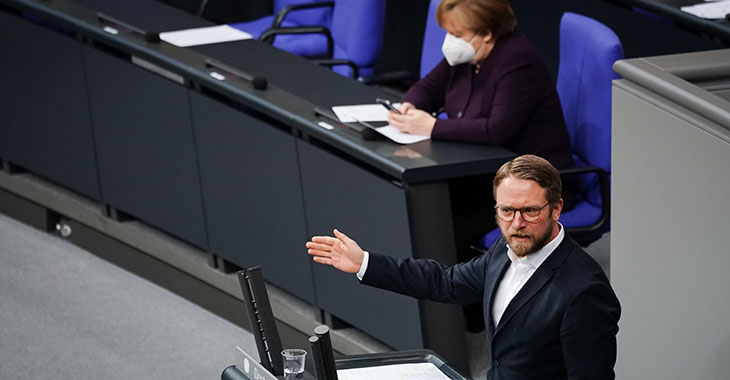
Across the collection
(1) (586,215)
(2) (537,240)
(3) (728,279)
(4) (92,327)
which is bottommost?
(4) (92,327)

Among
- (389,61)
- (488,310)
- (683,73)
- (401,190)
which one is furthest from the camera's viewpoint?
(389,61)

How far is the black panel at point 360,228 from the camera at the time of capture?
3672 millimetres

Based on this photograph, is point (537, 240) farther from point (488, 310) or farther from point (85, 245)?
point (85, 245)

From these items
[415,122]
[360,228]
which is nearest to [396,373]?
[360,228]

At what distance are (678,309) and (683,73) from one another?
551mm

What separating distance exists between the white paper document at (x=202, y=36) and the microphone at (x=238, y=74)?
289 mm

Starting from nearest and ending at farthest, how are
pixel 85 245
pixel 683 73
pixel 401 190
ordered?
pixel 683 73 → pixel 401 190 → pixel 85 245

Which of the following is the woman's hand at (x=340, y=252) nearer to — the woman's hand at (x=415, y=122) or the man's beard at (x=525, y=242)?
the man's beard at (x=525, y=242)

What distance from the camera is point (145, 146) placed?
4.61 meters

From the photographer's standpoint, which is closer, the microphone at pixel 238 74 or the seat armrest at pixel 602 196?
the seat armrest at pixel 602 196

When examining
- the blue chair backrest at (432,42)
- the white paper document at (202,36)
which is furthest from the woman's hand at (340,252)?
the white paper document at (202,36)

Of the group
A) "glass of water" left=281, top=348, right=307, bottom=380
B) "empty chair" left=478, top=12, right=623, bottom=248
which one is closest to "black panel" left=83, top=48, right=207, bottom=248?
"empty chair" left=478, top=12, right=623, bottom=248

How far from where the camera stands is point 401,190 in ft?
11.8

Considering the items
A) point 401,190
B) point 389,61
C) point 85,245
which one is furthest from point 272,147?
point 389,61
